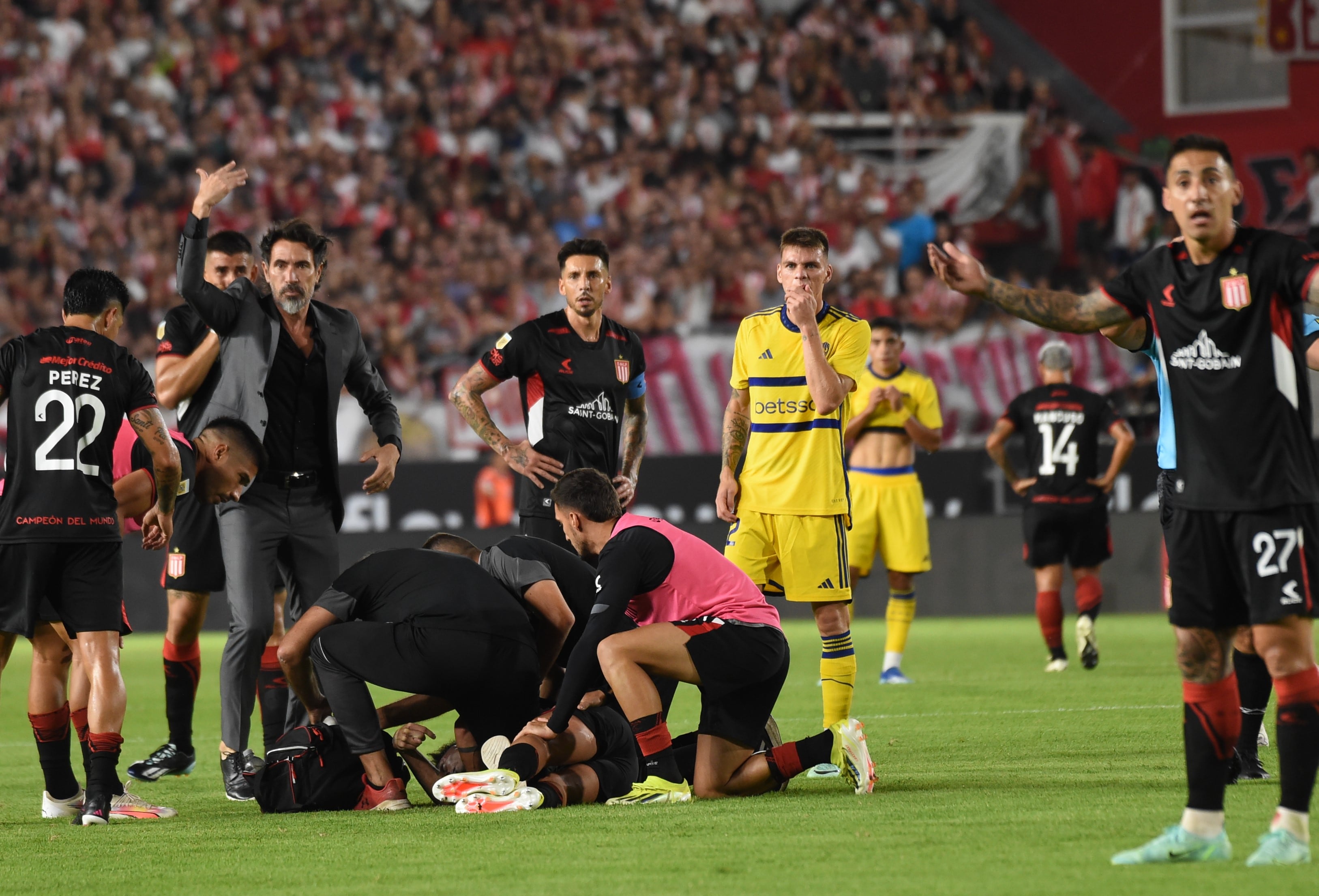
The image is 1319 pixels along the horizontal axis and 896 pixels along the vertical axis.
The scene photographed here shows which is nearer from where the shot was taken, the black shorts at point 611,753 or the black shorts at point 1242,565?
the black shorts at point 1242,565

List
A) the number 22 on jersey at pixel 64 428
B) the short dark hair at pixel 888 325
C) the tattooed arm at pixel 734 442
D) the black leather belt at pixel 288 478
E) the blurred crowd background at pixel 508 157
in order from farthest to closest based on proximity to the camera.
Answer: the blurred crowd background at pixel 508 157, the short dark hair at pixel 888 325, the tattooed arm at pixel 734 442, the black leather belt at pixel 288 478, the number 22 on jersey at pixel 64 428

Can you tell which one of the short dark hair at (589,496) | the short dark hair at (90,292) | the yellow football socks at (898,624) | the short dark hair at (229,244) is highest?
the short dark hair at (229,244)

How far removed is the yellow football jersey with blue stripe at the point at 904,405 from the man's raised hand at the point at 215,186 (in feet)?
20.8

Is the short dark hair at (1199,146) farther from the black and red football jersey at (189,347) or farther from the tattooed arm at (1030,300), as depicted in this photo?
the black and red football jersey at (189,347)

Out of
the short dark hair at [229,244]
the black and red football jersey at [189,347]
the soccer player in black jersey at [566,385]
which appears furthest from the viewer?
the soccer player in black jersey at [566,385]

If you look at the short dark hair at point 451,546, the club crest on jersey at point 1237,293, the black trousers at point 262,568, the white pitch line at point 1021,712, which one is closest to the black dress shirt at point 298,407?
the black trousers at point 262,568

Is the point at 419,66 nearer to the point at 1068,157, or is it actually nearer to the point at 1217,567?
the point at 1068,157

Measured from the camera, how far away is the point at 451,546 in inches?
288

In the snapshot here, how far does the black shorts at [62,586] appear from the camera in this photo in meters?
6.22

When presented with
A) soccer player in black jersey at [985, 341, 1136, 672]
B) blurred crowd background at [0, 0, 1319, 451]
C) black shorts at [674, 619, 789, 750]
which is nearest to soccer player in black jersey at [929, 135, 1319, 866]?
black shorts at [674, 619, 789, 750]

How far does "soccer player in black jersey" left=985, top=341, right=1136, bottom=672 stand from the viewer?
1266 cm

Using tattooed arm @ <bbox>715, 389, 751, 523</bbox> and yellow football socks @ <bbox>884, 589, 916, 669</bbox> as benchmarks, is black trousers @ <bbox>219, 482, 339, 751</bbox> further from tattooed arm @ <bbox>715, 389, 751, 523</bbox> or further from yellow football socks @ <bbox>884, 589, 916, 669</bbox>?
yellow football socks @ <bbox>884, 589, 916, 669</bbox>

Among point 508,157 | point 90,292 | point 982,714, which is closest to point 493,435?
point 90,292

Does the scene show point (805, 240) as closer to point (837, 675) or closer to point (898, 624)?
point (837, 675)
